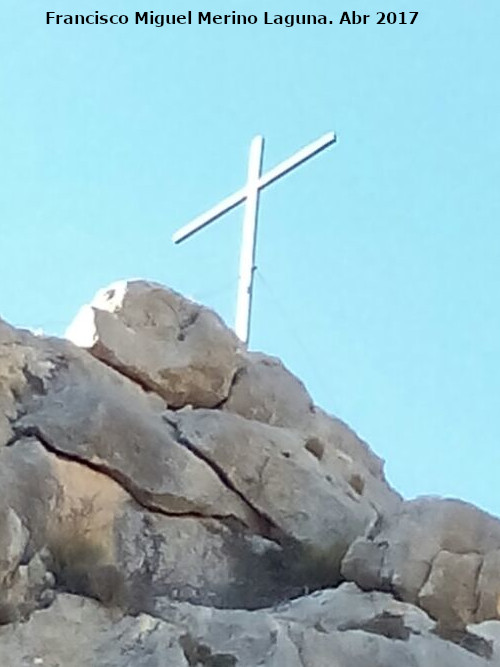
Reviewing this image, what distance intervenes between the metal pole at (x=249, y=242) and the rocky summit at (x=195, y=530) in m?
5.42

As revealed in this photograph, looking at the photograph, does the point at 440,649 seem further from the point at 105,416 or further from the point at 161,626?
the point at 105,416

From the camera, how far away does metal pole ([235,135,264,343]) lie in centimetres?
1986

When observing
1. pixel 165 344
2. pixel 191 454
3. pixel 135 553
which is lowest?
pixel 135 553

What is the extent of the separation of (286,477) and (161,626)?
3035 millimetres

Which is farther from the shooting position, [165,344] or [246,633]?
[165,344]

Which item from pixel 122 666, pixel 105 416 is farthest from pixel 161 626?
pixel 105 416

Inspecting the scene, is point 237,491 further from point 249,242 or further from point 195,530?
point 249,242

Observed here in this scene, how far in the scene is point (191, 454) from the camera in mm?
11703

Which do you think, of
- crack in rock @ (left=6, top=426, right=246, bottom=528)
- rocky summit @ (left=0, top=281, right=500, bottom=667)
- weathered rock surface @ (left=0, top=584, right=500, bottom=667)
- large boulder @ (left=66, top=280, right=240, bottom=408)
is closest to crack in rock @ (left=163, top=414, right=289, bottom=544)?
rocky summit @ (left=0, top=281, right=500, bottom=667)

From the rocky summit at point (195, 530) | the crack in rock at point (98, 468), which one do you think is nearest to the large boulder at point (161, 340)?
the rocky summit at point (195, 530)

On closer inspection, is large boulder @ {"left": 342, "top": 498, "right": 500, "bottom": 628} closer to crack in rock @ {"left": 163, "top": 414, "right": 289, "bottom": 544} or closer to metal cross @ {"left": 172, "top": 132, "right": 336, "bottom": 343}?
crack in rock @ {"left": 163, "top": 414, "right": 289, "bottom": 544}

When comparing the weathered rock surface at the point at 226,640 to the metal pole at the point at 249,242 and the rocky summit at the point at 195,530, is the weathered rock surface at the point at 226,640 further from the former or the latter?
the metal pole at the point at 249,242

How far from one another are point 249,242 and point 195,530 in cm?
1095

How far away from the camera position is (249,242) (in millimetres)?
21906
